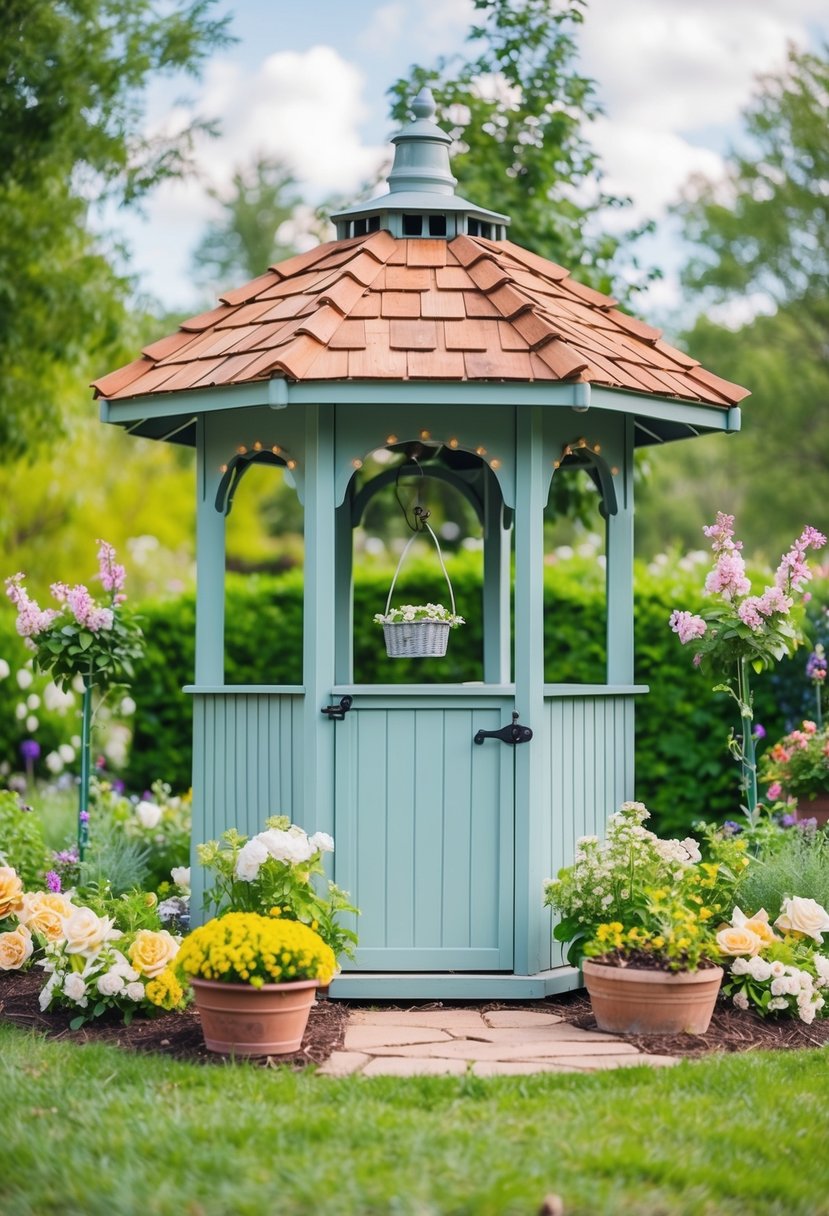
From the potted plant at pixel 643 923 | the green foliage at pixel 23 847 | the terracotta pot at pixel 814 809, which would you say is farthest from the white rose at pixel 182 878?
the terracotta pot at pixel 814 809

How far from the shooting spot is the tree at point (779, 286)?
25.2m

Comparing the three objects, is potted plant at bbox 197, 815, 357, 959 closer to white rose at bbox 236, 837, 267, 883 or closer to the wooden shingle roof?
white rose at bbox 236, 837, 267, 883

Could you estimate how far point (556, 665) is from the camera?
9875 mm

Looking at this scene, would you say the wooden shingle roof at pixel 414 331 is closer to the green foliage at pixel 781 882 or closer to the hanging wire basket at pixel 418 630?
the hanging wire basket at pixel 418 630

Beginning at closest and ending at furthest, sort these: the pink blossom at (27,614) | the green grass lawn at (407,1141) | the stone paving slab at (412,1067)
Answer: the green grass lawn at (407,1141), the stone paving slab at (412,1067), the pink blossom at (27,614)

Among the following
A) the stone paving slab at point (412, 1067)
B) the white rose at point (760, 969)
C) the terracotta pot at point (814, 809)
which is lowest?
the stone paving slab at point (412, 1067)

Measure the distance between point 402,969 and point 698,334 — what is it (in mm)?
23682

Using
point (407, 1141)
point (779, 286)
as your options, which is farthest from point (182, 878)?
point (779, 286)

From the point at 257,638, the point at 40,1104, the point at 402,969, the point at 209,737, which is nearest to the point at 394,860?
the point at 402,969

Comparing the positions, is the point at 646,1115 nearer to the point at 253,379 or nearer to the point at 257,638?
the point at 253,379

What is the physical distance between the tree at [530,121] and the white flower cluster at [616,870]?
4.37 m

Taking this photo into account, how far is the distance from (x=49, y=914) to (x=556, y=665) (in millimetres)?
4822

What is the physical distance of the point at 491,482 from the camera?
23.4ft

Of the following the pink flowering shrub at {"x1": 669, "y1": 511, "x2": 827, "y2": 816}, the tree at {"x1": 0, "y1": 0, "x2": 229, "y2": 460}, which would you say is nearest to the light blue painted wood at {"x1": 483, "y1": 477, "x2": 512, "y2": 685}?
the pink flowering shrub at {"x1": 669, "y1": 511, "x2": 827, "y2": 816}
